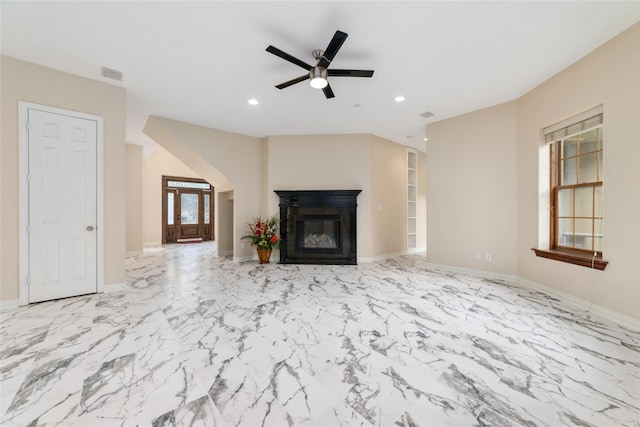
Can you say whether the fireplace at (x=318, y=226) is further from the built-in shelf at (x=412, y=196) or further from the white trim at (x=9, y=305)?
the white trim at (x=9, y=305)

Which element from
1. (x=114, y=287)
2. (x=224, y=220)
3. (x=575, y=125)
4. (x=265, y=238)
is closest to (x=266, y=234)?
(x=265, y=238)

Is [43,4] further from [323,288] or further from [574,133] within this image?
[574,133]

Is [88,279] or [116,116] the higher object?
[116,116]

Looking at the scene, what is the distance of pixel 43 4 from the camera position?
2.19m

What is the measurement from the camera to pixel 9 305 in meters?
2.85

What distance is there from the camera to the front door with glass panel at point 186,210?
8828 millimetres

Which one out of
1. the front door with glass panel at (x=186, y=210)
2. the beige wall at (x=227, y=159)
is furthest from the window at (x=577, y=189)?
the front door with glass panel at (x=186, y=210)

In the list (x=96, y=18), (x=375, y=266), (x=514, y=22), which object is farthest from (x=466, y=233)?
(x=96, y=18)

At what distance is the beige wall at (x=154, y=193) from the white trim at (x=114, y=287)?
549cm

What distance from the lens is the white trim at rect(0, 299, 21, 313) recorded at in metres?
2.81

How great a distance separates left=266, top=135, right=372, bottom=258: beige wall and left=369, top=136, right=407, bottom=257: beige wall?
0.71 feet

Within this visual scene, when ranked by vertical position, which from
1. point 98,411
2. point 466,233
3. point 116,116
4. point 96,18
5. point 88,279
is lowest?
point 98,411

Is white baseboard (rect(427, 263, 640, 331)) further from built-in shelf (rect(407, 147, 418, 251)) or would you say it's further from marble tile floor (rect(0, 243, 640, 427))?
built-in shelf (rect(407, 147, 418, 251))

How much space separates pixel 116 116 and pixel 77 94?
1.45 ft
